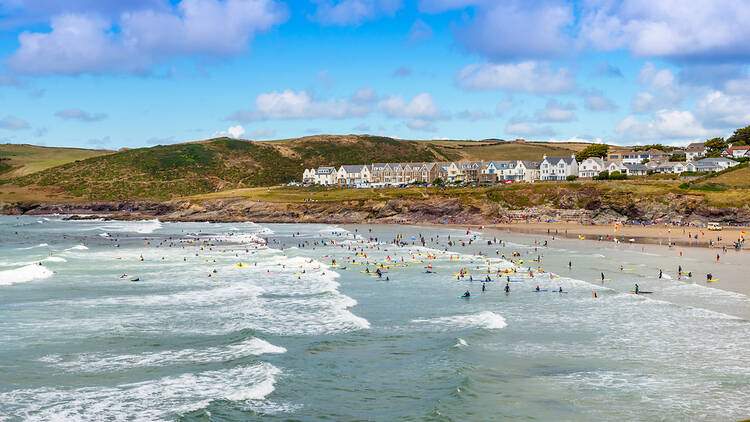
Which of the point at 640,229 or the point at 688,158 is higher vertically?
the point at 688,158

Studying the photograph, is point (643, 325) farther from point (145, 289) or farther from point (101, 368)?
point (145, 289)

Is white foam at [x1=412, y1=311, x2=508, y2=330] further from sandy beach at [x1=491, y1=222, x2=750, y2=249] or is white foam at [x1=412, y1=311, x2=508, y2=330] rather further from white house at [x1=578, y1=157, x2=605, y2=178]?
white house at [x1=578, y1=157, x2=605, y2=178]

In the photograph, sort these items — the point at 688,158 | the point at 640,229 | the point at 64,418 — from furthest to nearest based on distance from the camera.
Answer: the point at 688,158
the point at 640,229
the point at 64,418

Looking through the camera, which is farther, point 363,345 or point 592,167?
point 592,167

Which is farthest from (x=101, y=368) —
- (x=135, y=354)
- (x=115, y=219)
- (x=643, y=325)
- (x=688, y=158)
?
(x=688, y=158)

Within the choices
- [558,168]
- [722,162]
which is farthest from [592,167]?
[722,162]

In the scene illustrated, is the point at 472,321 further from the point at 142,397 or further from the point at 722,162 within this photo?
the point at 722,162

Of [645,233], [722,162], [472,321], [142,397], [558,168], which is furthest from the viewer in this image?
[558,168]

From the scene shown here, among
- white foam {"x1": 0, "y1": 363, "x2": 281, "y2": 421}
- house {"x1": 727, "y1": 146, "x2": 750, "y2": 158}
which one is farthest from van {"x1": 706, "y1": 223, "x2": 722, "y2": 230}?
white foam {"x1": 0, "y1": 363, "x2": 281, "y2": 421}
